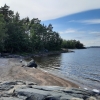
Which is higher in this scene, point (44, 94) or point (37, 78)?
point (44, 94)

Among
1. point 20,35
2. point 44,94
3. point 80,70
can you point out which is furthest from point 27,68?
point 20,35

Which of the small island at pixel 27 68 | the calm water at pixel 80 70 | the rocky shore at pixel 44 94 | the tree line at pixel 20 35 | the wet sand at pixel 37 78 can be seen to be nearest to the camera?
the rocky shore at pixel 44 94

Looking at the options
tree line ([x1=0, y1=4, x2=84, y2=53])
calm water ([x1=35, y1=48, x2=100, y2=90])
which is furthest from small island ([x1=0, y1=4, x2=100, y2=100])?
calm water ([x1=35, y1=48, x2=100, y2=90])

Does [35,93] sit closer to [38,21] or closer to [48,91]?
[48,91]

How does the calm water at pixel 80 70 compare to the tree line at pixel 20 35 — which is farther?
the tree line at pixel 20 35

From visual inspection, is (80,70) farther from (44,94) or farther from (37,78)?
(44,94)

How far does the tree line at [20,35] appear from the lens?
70.4 meters

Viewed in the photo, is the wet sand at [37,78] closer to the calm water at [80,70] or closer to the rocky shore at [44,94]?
the calm water at [80,70]

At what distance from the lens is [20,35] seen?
74.8 meters

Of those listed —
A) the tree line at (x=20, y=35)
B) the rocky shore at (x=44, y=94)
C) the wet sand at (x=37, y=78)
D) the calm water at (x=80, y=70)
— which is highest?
the tree line at (x=20, y=35)

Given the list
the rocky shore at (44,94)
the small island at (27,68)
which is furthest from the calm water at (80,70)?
the rocky shore at (44,94)

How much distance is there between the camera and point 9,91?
36.4ft

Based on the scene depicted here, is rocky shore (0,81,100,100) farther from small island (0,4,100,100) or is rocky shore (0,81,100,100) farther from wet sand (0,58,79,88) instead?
wet sand (0,58,79,88)

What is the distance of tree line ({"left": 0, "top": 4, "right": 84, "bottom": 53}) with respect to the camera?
7038cm
